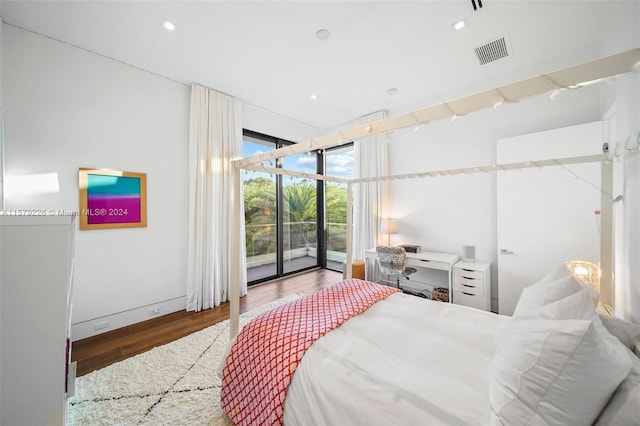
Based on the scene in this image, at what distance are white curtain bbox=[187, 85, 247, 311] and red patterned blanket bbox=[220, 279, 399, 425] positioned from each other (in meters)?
1.80

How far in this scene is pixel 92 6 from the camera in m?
1.92

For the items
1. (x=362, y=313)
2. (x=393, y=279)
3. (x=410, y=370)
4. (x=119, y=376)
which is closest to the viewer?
(x=410, y=370)

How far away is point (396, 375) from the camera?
1.08 m

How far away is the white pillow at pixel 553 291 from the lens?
118cm

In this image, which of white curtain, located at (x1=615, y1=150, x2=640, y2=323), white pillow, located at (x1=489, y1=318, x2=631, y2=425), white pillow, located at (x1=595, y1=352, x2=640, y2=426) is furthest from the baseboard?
white curtain, located at (x1=615, y1=150, x2=640, y2=323)

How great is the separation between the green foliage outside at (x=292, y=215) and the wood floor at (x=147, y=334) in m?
0.96

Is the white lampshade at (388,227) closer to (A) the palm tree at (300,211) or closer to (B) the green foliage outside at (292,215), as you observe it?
(B) the green foliage outside at (292,215)

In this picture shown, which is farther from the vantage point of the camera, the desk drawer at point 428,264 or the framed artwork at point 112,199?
the desk drawer at point 428,264

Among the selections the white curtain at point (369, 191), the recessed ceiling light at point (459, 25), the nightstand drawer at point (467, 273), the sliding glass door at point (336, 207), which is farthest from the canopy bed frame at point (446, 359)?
the sliding glass door at point (336, 207)

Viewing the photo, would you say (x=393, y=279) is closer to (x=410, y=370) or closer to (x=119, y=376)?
(x=410, y=370)

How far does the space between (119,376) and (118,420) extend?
0.48 m

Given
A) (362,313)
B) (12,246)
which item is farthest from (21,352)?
(362,313)

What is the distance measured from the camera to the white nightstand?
276cm

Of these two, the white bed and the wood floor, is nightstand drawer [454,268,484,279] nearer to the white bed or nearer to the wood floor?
the white bed
